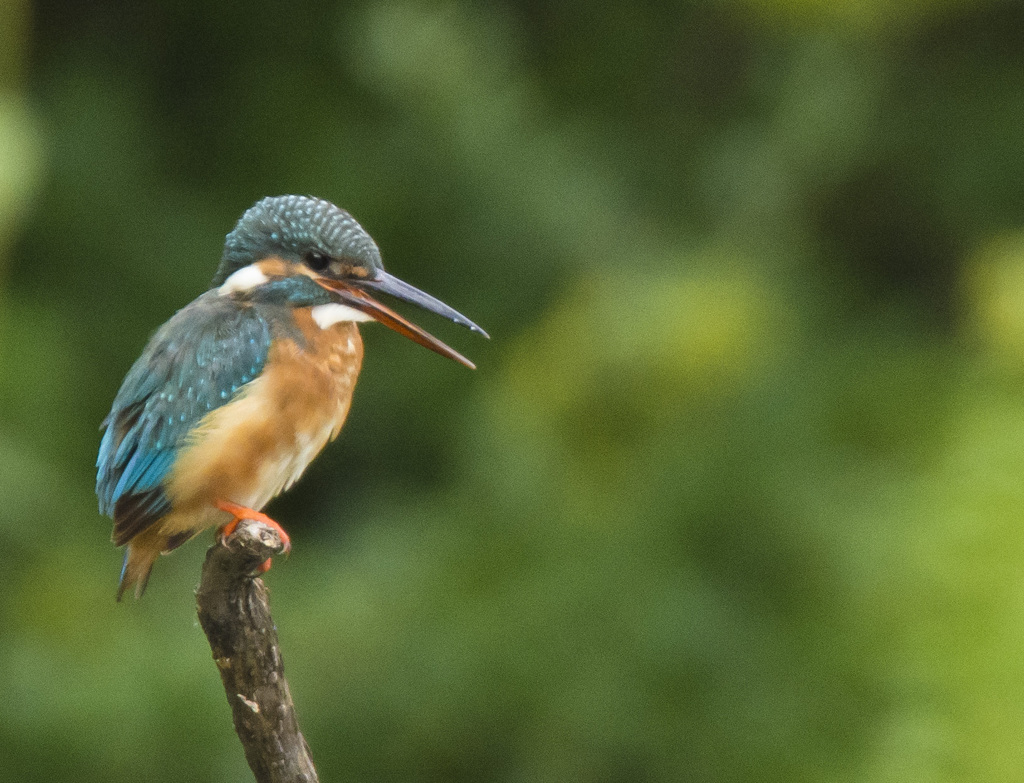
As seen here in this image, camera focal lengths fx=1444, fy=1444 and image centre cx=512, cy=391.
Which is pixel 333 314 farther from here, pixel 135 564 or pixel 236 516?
pixel 135 564

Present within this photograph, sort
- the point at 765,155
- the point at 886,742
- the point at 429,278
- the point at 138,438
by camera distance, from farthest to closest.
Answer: the point at 429,278 → the point at 765,155 → the point at 886,742 → the point at 138,438

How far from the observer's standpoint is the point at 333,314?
172 centimetres

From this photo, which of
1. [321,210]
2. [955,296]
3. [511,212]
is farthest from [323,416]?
[955,296]

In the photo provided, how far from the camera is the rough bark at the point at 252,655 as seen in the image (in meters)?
1.40

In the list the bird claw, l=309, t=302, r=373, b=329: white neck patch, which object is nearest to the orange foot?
the bird claw

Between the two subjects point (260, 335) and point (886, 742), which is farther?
point (886, 742)

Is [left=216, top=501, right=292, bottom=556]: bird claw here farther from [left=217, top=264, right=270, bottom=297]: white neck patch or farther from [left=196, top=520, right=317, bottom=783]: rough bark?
[left=217, top=264, right=270, bottom=297]: white neck patch

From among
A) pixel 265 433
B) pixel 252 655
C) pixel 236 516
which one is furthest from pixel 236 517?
pixel 252 655

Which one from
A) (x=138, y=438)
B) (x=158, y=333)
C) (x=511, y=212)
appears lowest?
(x=138, y=438)

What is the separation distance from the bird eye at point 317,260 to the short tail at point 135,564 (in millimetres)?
383

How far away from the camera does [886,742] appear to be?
233 centimetres

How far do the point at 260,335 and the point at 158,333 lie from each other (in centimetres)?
13

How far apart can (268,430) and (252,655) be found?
1.07 feet

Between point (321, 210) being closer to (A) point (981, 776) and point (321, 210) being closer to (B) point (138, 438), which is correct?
(B) point (138, 438)
